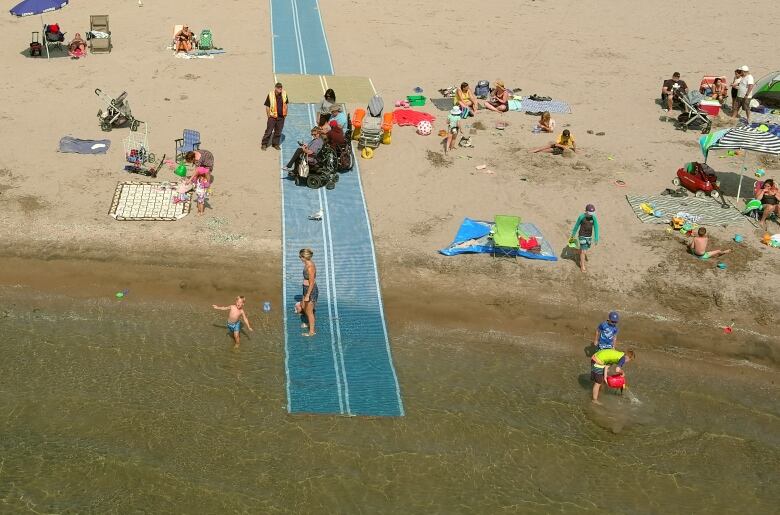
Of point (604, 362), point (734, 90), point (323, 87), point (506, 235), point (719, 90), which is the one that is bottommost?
point (604, 362)

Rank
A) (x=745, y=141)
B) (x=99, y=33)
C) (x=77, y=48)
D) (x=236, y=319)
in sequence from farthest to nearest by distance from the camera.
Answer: (x=99, y=33), (x=77, y=48), (x=745, y=141), (x=236, y=319)

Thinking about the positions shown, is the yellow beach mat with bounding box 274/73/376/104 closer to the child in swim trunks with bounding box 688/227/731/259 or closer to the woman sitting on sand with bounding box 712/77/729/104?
the child in swim trunks with bounding box 688/227/731/259

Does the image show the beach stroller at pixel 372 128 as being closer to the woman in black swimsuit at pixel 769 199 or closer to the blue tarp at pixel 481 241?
the blue tarp at pixel 481 241

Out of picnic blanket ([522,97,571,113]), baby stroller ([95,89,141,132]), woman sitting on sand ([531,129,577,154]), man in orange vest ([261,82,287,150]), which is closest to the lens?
man in orange vest ([261,82,287,150])

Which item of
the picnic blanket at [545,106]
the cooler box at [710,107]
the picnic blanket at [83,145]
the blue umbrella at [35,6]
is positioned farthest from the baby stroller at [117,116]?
the cooler box at [710,107]

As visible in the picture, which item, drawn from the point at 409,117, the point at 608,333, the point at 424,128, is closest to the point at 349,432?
the point at 608,333

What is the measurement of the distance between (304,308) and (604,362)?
4941mm

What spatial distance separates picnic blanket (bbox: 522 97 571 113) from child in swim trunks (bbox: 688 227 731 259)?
7.21m

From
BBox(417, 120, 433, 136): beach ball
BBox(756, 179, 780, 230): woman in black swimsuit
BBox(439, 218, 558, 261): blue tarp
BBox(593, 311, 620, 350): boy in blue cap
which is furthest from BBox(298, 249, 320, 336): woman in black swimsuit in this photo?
BBox(756, 179, 780, 230): woman in black swimsuit

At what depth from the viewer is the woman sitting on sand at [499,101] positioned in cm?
2242

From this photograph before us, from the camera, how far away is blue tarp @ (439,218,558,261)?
16266mm

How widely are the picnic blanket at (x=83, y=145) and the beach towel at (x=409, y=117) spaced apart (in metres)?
7.05

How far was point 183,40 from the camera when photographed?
80.9 ft

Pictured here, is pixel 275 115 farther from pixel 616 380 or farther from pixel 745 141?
pixel 745 141
